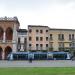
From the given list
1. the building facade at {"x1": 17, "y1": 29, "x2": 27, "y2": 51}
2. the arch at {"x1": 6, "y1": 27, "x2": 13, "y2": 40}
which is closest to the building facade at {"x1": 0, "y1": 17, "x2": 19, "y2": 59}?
the arch at {"x1": 6, "y1": 27, "x2": 13, "y2": 40}

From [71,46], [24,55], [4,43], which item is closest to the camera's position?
[24,55]

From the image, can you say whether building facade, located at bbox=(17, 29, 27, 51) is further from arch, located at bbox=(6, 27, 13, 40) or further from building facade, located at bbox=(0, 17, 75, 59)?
arch, located at bbox=(6, 27, 13, 40)

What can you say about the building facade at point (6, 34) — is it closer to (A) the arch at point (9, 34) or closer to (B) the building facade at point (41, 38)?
(B) the building facade at point (41, 38)

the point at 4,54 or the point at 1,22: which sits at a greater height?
the point at 1,22

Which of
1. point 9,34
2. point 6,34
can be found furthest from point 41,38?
point 6,34

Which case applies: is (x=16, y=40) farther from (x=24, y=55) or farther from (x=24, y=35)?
(x=24, y=55)

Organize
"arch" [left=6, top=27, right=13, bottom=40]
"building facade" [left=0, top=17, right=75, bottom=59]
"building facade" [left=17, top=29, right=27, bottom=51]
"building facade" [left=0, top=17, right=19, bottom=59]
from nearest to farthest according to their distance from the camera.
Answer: "building facade" [left=0, top=17, right=19, bottom=59] < "arch" [left=6, top=27, right=13, bottom=40] < "building facade" [left=0, top=17, right=75, bottom=59] < "building facade" [left=17, top=29, right=27, bottom=51]

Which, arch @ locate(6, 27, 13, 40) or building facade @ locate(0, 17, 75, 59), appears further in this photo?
building facade @ locate(0, 17, 75, 59)

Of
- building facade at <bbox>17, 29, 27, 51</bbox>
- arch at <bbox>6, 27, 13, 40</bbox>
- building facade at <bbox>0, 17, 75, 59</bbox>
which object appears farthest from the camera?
building facade at <bbox>17, 29, 27, 51</bbox>

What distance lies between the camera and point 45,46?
3900 inches

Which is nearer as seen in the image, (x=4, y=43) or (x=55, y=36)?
(x=4, y=43)

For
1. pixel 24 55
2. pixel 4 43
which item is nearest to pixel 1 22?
Answer: pixel 4 43

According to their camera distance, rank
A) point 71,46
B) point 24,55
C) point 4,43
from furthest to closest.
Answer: point 71,46 < point 4,43 < point 24,55

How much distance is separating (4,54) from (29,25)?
508 inches
